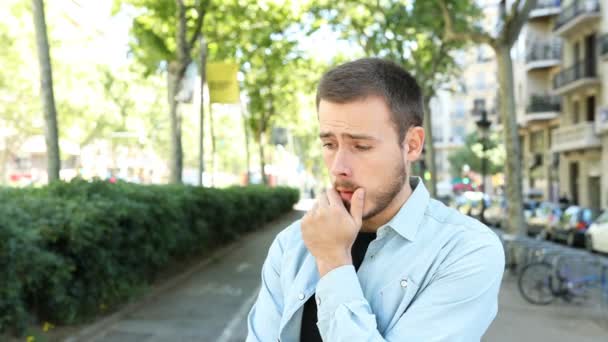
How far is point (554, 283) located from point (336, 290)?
1091cm

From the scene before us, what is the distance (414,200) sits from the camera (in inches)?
81.9

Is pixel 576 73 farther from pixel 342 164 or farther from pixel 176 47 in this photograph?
pixel 342 164

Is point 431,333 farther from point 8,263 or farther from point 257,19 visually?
point 257,19

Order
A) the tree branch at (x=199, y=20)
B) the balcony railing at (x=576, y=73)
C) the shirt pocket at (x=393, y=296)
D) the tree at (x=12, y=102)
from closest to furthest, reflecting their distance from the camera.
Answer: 1. the shirt pocket at (x=393, y=296)
2. the tree branch at (x=199, y=20)
3. the tree at (x=12, y=102)
4. the balcony railing at (x=576, y=73)

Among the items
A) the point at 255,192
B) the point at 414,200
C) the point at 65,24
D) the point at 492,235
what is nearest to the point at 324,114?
the point at 414,200

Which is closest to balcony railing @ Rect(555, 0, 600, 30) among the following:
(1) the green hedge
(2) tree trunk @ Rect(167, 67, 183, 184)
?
(2) tree trunk @ Rect(167, 67, 183, 184)

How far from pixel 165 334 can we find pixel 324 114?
780 centimetres

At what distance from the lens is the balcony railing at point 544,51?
157 ft

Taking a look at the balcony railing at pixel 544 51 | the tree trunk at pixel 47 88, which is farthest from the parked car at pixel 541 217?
the balcony railing at pixel 544 51

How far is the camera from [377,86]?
77.0 inches

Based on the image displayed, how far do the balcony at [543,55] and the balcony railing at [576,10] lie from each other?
264 centimetres

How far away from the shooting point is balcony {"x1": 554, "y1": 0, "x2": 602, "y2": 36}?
131 ft

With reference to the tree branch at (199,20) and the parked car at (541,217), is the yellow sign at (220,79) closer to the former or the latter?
the tree branch at (199,20)

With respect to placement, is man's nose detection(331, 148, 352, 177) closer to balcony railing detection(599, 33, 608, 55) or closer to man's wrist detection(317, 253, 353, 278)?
man's wrist detection(317, 253, 353, 278)
